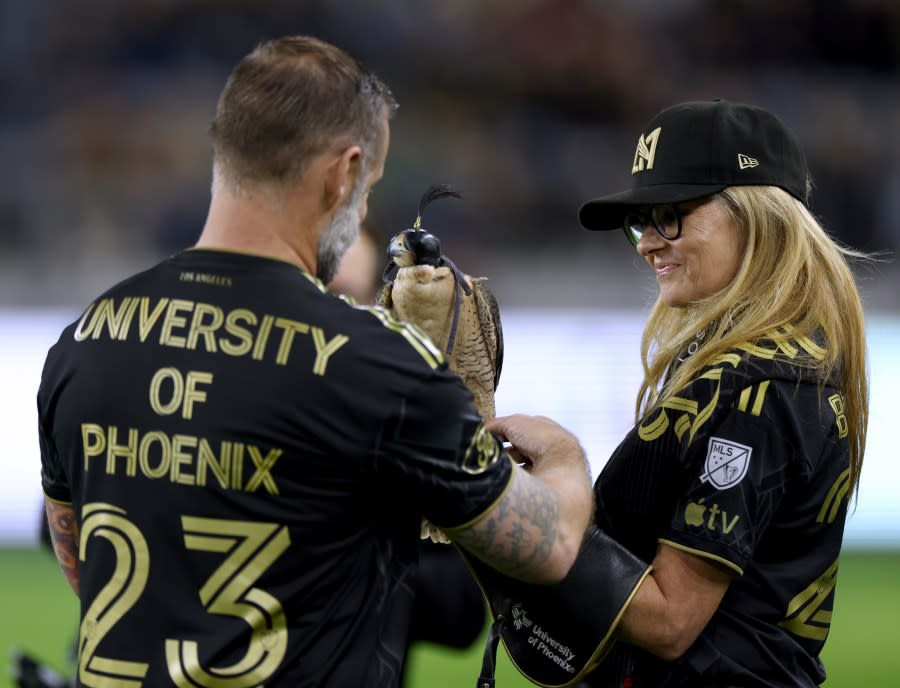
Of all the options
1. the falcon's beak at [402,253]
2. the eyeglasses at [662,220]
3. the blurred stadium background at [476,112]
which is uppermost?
the blurred stadium background at [476,112]

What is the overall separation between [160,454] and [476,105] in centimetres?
945

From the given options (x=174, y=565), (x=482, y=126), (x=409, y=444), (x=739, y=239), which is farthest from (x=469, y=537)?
(x=482, y=126)

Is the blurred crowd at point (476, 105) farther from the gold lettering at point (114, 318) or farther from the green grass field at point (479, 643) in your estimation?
the gold lettering at point (114, 318)

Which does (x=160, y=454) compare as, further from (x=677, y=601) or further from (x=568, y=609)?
(x=677, y=601)

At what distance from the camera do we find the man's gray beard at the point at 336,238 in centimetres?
193

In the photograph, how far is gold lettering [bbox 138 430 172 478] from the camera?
1807mm

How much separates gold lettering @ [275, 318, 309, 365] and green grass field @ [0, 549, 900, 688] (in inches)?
138

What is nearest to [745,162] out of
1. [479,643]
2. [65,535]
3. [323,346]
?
[323,346]

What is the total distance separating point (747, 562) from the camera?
204 centimetres

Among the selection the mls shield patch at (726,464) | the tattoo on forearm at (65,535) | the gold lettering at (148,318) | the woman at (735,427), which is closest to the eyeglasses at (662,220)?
the woman at (735,427)

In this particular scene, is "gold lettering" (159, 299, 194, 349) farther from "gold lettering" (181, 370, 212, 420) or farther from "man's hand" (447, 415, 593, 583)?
"man's hand" (447, 415, 593, 583)

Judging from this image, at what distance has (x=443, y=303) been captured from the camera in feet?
6.80

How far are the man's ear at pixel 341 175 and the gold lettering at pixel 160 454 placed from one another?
447 mm

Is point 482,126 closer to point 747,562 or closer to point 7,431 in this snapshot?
point 7,431
